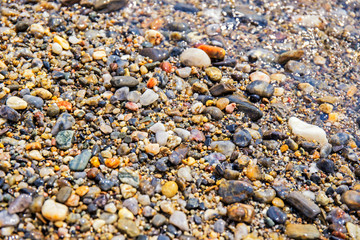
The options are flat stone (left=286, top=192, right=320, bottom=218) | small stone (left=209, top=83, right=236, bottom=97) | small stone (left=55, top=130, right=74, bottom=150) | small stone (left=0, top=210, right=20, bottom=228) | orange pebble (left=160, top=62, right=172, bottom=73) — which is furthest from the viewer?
orange pebble (left=160, top=62, right=172, bottom=73)

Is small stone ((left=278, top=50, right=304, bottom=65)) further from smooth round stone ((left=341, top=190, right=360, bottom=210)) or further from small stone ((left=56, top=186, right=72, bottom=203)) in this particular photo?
small stone ((left=56, top=186, right=72, bottom=203))

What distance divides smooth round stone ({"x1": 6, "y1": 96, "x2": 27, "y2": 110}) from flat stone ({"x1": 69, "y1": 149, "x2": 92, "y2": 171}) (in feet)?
3.22

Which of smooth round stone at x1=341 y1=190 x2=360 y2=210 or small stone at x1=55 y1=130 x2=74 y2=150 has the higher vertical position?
small stone at x1=55 y1=130 x2=74 y2=150

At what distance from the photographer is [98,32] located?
4945 mm

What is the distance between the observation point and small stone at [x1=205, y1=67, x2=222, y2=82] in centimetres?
446

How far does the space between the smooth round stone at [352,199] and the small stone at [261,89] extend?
1.60 m

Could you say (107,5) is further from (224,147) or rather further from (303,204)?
(303,204)

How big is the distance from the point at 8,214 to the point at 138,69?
2397 millimetres

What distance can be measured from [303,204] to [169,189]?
141cm

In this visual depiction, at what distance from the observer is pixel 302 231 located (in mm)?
3129

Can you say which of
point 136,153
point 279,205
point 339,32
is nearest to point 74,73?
point 136,153

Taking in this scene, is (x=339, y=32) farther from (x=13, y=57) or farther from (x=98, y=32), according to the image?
(x=13, y=57)

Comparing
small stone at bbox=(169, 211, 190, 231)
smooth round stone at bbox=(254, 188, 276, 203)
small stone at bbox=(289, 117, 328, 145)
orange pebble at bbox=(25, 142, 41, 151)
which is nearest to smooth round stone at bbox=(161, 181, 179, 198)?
small stone at bbox=(169, 211, 190, 231)

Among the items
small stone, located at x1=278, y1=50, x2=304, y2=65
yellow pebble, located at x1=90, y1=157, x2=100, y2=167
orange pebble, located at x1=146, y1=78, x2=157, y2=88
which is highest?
small stone, located at x1=278, y1=50, x2=304, y2=65
